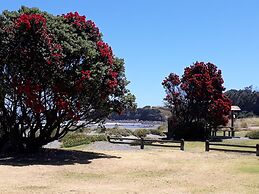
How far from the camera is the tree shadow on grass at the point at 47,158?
22.0 m

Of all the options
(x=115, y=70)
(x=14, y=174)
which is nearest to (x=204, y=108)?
(x=115, y=70)

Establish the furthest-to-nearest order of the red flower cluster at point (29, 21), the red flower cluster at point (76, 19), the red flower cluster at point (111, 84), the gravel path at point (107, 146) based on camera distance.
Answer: the gravel path at point (107, 146) < the red flower cluster at point (76, 19) < the red flower cluster at point (111, 84) < the red flower cluster at point (29, 21)

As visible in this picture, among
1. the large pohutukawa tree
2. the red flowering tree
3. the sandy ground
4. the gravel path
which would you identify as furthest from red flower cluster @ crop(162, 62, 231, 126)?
the large pohutukawa tree

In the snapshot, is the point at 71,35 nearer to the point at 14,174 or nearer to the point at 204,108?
the point at 14,174

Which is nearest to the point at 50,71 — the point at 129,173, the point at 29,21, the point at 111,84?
the point at 29,21

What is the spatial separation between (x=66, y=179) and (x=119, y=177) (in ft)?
6.96

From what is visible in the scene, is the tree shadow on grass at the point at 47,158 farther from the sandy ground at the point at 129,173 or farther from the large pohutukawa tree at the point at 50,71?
the large pohutukawa tree at the point at 50,71

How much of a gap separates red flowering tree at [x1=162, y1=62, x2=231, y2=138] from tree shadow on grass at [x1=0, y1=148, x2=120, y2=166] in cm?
1883

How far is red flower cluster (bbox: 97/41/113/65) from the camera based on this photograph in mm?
24000

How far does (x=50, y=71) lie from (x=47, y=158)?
4.82 metres

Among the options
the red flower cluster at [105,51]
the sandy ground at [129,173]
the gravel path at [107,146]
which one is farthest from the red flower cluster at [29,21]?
the gravel path at [107,146]

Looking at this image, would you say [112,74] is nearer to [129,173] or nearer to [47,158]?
[47,158]

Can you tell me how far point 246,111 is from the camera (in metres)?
114

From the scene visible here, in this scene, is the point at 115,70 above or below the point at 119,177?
above
